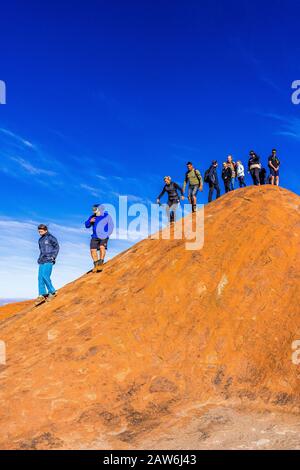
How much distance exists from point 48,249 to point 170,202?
5271mm

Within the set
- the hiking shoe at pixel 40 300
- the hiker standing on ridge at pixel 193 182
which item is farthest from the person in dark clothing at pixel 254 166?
the hiking shoe at pixel 40 300

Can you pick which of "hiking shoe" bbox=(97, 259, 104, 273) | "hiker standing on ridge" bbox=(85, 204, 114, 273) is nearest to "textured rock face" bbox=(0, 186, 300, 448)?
"hiking shoe" bbox=(97, 259, 104, 273)

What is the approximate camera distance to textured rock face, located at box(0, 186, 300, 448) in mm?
7852

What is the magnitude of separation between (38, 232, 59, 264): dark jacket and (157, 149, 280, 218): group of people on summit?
16.2ft

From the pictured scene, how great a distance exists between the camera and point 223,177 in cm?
1688

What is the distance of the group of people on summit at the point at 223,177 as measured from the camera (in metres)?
14.8

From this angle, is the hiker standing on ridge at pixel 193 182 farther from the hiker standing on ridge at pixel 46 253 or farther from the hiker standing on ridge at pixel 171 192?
the hiker standing on ridge at pixel 46 253

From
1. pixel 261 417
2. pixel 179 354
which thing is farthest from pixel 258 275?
pixel 261 417

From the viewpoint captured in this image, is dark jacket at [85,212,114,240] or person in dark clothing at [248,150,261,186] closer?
dark jacket at [85,212,114,240]
